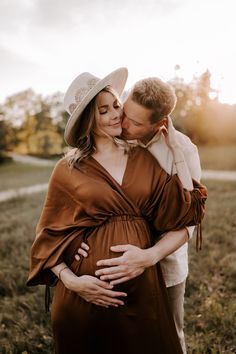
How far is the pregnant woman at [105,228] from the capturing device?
2299mm

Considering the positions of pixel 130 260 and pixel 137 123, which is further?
pixel 137 123

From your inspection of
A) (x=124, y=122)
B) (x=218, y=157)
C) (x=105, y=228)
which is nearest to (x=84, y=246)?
(x=105, y=228)

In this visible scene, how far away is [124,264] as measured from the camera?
2.22 m

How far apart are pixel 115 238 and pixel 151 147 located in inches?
24.9

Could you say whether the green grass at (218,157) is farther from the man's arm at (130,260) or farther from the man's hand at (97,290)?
the man's hand at (97,290)

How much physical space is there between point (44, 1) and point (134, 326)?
533 centimetres

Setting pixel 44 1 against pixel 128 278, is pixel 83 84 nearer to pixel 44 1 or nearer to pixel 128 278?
pixel 128 278

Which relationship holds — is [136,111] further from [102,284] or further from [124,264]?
[102,284]

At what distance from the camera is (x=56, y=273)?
239 centimetres

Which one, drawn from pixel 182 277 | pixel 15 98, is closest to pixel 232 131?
pixel 182 277

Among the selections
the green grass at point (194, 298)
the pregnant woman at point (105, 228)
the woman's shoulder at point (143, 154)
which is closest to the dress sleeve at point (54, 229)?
the pregnant woman at point (105, 228)

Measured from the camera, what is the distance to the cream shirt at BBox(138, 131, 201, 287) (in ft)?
8.01

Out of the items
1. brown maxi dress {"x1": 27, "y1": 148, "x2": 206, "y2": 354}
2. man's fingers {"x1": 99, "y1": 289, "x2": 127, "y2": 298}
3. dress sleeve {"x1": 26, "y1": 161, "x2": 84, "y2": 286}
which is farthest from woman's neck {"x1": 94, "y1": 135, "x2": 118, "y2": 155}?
man's fingers {"x1": 99, "y1": 289, "x2": 127, "y2": 298}

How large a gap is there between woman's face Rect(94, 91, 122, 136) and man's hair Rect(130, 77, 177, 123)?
0.15 m
